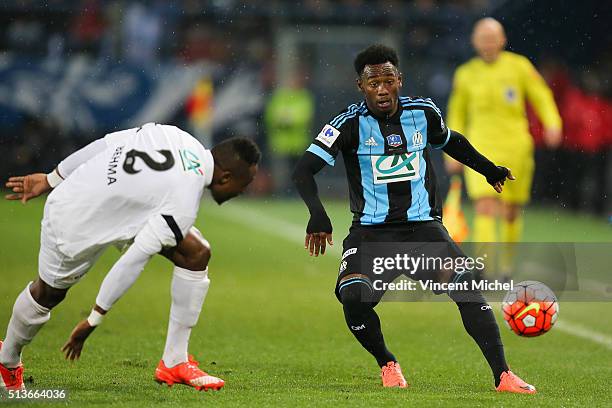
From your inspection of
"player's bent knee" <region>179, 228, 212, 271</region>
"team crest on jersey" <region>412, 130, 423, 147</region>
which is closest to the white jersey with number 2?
"player's bent knee" <region>179, 228, 212, 271</region>

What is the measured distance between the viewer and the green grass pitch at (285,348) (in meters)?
5.81

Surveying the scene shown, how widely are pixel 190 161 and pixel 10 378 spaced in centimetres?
141

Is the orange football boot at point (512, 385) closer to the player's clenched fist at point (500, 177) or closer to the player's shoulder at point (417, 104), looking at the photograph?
the player's clenched fist at point (500, 177)

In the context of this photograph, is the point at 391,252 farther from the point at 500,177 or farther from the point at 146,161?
the point at 146,161

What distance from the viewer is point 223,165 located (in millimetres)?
5613

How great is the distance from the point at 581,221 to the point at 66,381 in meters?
12.8

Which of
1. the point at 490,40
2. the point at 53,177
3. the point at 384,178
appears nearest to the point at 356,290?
the point at 384,178

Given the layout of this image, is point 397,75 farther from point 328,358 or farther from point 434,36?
point 434,36

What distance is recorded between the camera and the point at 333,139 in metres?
6.27

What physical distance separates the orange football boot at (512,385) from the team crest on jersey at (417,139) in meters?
1.31

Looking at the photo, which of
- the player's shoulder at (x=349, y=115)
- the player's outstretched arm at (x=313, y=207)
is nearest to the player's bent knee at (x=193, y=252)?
the player's outstretched arm at (x=313, y=207)

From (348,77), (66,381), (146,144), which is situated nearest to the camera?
(146,144)

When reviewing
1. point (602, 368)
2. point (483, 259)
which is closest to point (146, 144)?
point (602, 368)

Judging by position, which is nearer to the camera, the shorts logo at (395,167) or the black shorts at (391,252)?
the black shorts at (391,252)
